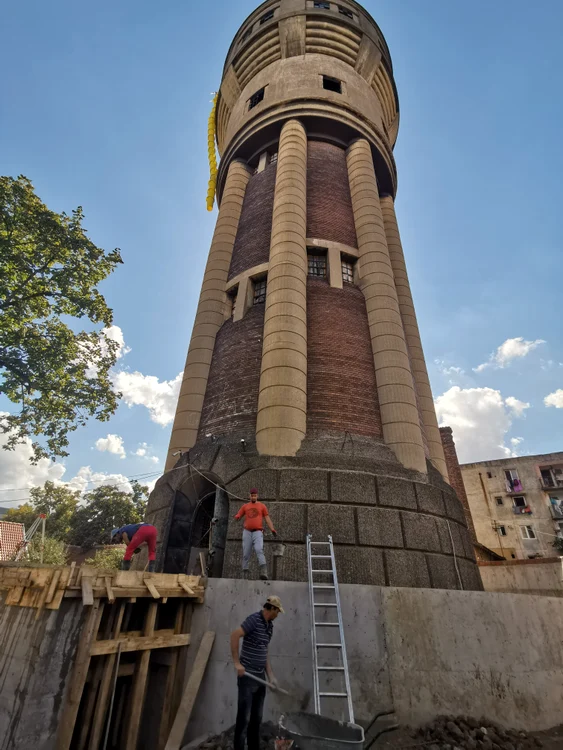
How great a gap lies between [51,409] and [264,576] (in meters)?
21.9

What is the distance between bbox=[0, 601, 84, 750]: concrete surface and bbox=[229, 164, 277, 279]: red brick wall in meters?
12.7

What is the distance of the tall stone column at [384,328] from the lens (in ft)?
37.5

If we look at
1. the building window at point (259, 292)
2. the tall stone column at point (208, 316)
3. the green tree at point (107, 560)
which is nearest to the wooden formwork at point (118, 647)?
the tall stone column at point (208, 316)

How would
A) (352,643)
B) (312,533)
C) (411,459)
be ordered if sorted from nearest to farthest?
(352,643)
(312,533)
(411,459)

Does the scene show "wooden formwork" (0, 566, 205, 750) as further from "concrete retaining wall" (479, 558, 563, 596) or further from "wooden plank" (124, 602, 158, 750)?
"concrete retaining wall" (479, 558, 563, 596)

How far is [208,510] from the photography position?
12062mm

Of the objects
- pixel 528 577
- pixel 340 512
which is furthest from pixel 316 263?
pixel 528 577

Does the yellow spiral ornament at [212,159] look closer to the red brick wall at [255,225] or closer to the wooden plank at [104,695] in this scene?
the red brick wall at [255,225]

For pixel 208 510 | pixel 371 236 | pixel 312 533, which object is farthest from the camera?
pixel 371 236

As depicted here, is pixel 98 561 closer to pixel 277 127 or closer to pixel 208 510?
pixel 208 510

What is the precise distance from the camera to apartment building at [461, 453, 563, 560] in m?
36.2

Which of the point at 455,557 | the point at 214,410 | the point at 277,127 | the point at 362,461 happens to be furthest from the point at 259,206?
the point at 455,557

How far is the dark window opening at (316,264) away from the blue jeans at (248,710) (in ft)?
40.4

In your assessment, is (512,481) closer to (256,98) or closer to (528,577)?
(528,577)
